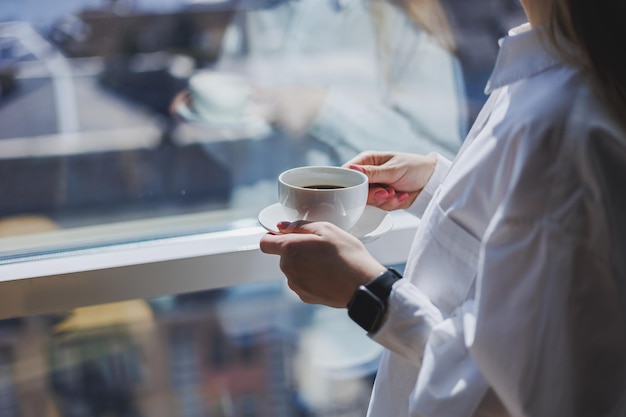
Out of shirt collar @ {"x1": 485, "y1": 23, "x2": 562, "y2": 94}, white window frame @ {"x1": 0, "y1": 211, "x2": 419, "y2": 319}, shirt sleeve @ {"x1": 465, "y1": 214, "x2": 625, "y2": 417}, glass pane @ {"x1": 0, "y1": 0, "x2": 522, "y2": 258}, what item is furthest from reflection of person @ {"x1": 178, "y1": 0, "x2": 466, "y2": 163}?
shirt sleeve @ {"x1": 465, "y1": 214, "x2": 625, "y2": 417}

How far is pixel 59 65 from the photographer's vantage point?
1.04 metres

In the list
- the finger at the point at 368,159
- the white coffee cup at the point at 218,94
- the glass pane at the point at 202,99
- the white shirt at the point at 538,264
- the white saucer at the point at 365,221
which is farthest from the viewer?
the white coffee cup at the point at 218,94

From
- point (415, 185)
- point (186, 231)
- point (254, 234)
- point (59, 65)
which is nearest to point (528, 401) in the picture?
point (415, 185)

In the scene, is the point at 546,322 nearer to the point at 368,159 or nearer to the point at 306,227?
the point at 306,227

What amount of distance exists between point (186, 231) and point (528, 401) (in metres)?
0.62

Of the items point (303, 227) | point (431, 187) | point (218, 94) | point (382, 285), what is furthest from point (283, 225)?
point (218, 94)

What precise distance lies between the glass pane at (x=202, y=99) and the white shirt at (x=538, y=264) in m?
0.50

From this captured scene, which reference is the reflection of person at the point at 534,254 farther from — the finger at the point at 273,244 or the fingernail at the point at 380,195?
the fingernail at the point at 380,195

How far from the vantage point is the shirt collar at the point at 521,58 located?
61 centimetres

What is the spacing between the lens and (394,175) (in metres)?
0.87

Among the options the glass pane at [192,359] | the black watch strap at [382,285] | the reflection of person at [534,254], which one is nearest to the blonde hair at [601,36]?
the reflection of person at [534,254]

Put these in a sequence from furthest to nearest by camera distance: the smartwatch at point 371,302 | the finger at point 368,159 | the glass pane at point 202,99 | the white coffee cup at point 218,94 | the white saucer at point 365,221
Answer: the white coffee cup at point 218,94 < the glass pane at point 202,99 < the finger at point 368,159 < the white saucer at point 365,221 < the smartwatch at point 371,302

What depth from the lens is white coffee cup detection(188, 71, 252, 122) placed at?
1.13m

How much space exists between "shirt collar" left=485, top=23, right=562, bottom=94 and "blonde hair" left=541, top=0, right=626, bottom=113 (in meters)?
0.04
